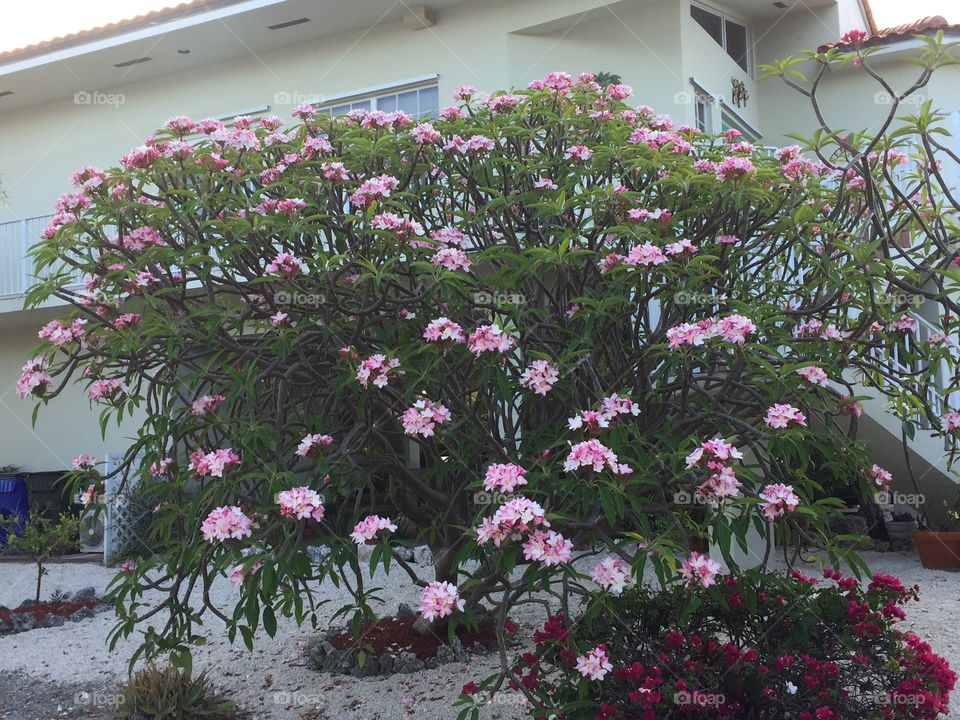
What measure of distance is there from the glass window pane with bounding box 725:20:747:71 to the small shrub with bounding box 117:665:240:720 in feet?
33.6

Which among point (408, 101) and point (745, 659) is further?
point (408, 101)

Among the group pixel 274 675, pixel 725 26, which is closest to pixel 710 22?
pixel 725 26

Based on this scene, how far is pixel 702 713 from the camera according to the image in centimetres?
396

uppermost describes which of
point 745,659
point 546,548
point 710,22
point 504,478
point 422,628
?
point 710,22

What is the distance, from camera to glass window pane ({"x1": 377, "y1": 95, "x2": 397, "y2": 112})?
37.4 feet

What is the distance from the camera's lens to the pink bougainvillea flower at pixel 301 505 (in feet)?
11.0

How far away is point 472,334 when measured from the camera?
3.72 metres

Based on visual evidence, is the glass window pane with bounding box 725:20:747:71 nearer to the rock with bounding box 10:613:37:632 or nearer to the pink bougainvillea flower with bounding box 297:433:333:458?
the pink bougainvillea flower with bounding box 297:433:333:458

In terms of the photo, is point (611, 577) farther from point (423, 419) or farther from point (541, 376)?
point (423, 419)

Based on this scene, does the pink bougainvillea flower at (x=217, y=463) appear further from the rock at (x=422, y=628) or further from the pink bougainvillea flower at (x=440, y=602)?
the rock at (x=422, y=628)

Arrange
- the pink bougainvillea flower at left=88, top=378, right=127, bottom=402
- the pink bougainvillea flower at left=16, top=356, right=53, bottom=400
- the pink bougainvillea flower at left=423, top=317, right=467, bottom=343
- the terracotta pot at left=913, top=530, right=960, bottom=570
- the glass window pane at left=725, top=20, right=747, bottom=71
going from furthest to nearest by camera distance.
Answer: the glass window pane at left=725, top=20, right=747, bottom=71 → the terracotta pot at left=913, top=530, right=960, bottom=570 → the pink bougainvillea flower at left=88, top=378, right=127, bottom=402 → the pink bougainvillea flower at left=16, top=356, right=53, bottom=400 → the pink bougainvillea flower at left=423, top=317, right=467, bottom=343

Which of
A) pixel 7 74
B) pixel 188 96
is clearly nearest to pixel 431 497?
pixel 188 96

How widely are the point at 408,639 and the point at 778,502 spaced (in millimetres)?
Answer: 3365

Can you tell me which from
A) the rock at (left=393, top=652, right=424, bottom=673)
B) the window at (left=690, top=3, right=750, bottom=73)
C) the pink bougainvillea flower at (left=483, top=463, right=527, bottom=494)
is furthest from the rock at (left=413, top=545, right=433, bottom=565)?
the window at (left=690, top=3, right=750, bottom=73)
